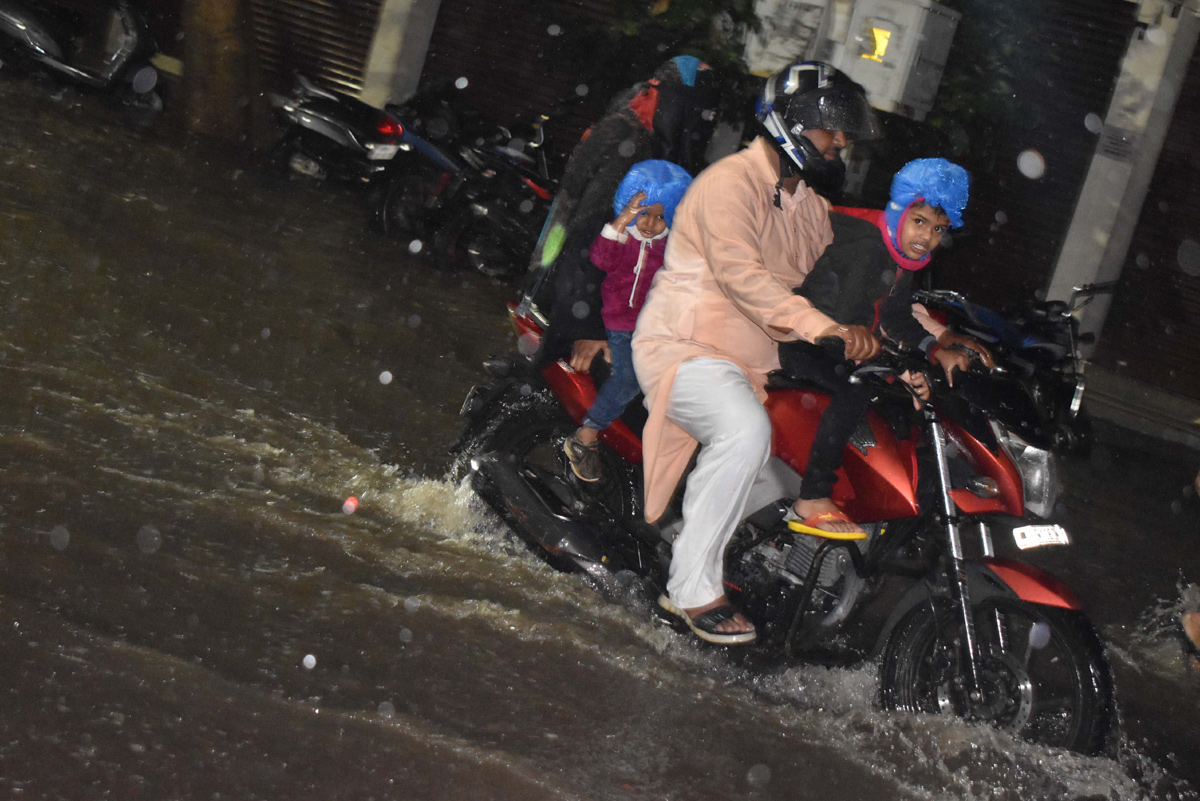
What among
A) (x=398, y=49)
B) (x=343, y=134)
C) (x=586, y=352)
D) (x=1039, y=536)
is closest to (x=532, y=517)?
(x=586, y=352)

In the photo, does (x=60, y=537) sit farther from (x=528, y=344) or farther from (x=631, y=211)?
(x=631, y=211)

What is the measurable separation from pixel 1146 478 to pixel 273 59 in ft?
37.5

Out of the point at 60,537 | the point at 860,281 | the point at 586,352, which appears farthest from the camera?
the point at 586,352

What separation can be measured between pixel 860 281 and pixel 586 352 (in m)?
1.17

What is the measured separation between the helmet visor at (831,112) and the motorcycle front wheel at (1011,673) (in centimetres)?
156

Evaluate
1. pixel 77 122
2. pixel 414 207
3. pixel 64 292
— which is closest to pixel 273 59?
pixel 77 122

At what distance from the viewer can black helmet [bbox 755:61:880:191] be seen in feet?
11.1

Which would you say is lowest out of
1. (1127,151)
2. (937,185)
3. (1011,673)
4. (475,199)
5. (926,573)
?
(1011,673)

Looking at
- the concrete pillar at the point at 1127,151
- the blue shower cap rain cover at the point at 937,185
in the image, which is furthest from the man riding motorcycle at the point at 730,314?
the concrete pillar at the point at 1127,151

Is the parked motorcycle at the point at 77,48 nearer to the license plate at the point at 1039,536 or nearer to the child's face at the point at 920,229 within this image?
the child's face at the point at 920,229

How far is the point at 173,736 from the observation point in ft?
9.30

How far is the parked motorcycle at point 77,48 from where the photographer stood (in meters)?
10.6

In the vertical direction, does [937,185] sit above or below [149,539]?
above

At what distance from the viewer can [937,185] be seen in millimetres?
3250
